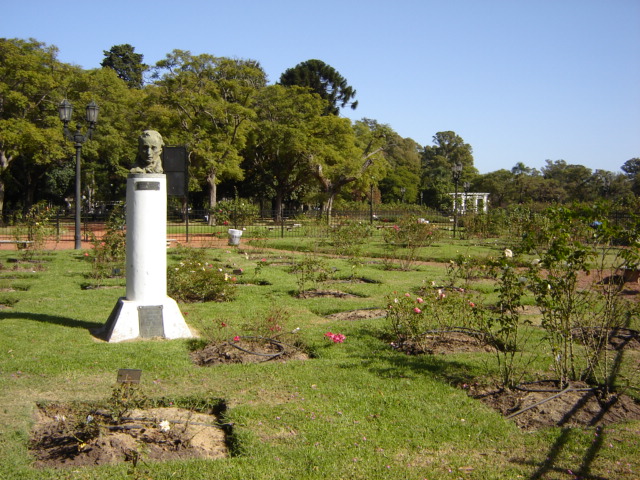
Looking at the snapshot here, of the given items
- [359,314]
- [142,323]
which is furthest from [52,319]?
[359,314]

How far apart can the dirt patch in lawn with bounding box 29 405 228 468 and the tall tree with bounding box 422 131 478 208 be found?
42.4m

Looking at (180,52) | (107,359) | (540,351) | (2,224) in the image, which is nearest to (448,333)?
(540,351)

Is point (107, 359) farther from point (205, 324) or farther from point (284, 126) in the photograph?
point (284, 126)

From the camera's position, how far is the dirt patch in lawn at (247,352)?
5.68 m

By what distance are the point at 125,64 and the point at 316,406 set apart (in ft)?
182

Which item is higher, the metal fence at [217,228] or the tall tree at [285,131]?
the tall tree at [285,131]

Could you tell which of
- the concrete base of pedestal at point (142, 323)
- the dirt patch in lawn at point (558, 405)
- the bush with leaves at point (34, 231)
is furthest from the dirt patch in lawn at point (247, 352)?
the bush with leaves at point (34, 231)

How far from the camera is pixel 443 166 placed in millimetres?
75125

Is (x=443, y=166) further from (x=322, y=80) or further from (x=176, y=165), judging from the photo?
(x=176, y=165)

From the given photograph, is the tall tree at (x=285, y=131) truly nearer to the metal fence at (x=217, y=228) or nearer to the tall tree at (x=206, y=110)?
the tall tree at (x=206, y=110)

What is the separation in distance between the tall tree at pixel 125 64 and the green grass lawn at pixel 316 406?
50140 mm

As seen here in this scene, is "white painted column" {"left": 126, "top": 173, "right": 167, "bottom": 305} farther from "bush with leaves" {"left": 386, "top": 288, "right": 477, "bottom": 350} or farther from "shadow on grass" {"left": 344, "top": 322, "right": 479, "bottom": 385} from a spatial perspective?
"bush with leaves" {"left": 386, "top": 288, "right": 477, "bottom": 350}

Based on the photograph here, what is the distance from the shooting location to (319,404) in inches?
177

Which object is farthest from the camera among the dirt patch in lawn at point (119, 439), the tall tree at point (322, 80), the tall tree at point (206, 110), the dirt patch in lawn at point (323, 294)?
the tall tree at point (322, 80)
